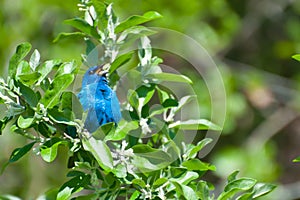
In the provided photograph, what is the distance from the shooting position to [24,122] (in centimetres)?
134

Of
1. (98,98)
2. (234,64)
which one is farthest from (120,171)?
(234,64)

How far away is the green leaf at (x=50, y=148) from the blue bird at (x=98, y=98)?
0.21 metres

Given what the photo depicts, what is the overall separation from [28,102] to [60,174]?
105 inches

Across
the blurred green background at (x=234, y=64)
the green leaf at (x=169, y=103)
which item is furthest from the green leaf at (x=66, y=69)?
the blurred green background at (x=234, y=64)

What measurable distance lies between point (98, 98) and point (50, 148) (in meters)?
0.39

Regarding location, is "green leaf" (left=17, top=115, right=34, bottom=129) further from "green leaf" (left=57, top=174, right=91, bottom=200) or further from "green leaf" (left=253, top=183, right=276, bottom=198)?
"green leaf" (left=253, top=183, right=276, bottom=198)

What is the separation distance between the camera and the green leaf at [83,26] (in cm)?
156

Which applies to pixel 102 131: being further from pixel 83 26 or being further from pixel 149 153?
pixel 83 26

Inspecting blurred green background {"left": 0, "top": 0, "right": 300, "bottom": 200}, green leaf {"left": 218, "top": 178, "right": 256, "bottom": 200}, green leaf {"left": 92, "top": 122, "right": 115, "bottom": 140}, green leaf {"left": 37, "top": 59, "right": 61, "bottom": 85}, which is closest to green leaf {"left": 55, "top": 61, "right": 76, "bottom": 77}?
green leaf {"left": 37, "top": 59, "right": 61, "bottom": 85}

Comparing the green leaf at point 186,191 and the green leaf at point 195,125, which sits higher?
the green leaf at point 195,125

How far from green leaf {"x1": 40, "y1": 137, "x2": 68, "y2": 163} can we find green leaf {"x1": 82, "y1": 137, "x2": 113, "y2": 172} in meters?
0.06

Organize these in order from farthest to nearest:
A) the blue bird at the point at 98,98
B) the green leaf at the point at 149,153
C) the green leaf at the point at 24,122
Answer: the blue bird at the point at 98,98 < the green leaf at the point at 149,153 < the green leaf at the point at 24,122

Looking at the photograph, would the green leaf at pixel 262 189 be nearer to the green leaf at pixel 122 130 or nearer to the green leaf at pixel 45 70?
the green leaf at pixel 122 130

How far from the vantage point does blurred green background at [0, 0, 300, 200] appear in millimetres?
3672
